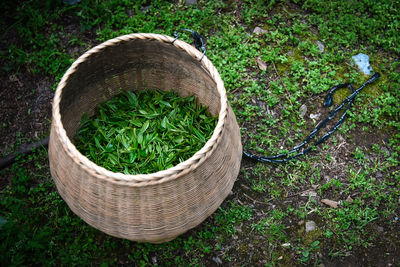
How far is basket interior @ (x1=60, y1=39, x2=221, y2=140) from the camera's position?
227cm

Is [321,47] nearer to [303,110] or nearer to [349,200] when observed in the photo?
[303,110]

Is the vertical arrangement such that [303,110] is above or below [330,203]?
above

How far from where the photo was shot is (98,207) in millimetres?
1835

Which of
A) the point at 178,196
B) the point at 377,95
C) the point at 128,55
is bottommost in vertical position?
the point at 377,95

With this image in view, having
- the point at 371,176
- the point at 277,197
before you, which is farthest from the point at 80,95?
the point at 371,176

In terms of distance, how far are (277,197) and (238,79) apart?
1.01m

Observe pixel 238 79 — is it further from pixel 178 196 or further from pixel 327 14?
pixel 178 196

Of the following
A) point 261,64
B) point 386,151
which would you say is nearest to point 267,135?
point 261,64

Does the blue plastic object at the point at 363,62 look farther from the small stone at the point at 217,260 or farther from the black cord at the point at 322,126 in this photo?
the small stone at the point at 217,260

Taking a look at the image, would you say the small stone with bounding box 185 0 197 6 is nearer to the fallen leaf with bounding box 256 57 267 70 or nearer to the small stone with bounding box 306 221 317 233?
the fallen leaf with bounding box 256 57 267 70

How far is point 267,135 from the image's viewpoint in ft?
9.08

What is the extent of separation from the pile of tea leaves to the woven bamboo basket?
136 millimetres

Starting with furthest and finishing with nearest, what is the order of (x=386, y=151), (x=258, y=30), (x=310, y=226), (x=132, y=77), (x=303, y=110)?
(x=258, y=30) → (x=303, y=110) → (x=386, y=151) → (x=132, y=77) → (x=310, y=226)

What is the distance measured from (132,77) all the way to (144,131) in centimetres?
46
